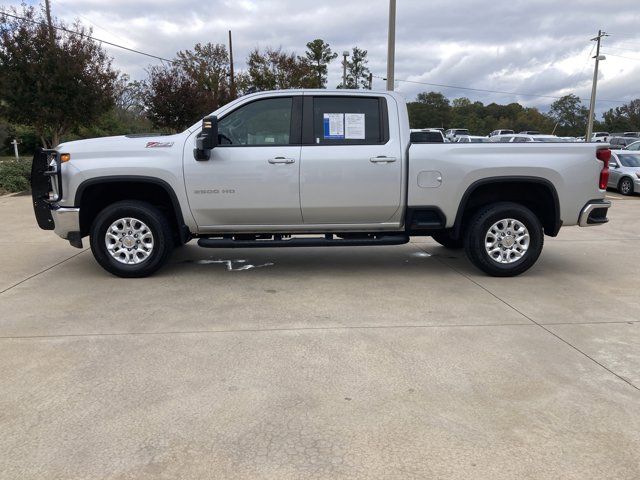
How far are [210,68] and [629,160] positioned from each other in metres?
23.8

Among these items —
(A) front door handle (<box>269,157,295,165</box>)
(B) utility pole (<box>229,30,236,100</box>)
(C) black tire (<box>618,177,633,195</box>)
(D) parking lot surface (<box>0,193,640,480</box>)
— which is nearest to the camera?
(D) parking lot surface (<box>0,193,640,480</box>)

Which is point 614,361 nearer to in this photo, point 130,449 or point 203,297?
point 130,449

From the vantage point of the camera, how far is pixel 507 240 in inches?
241

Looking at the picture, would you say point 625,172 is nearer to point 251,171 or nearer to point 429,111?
point 251,171

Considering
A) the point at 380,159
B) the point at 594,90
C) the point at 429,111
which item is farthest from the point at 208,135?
the point at 429,111

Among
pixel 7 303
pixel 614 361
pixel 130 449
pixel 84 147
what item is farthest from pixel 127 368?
pixel 614 361

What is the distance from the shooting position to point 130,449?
2.82 metres

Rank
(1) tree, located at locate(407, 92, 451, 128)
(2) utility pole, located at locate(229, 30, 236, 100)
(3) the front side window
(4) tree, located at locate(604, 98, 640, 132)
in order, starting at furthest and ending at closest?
(4) tree, located at locate(604, 98, 640, 132) → (1) tree, located at locate(407, 92, 451, 128) → (2) utility pole, located at locate(229, 30, 236, 100) → (3) the front side window

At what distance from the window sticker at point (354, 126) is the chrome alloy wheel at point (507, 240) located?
186 cm

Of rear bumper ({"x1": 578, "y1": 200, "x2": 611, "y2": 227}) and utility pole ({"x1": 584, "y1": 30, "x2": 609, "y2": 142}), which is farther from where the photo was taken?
utility pole ({"x1": 584, "y1": 30, "x2": 609, "y2": 142})

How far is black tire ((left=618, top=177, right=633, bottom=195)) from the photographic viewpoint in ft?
54.4

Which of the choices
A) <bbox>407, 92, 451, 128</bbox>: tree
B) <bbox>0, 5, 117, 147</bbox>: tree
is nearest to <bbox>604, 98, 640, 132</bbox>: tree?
<bbox>407, 92, 451, 128</bbox>: tree

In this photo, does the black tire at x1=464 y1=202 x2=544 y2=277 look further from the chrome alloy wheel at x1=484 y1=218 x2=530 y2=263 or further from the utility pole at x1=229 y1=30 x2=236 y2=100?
the utility pole at x1=229 y1=30 x2=236 y2=100

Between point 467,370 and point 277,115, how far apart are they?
3537 mm
